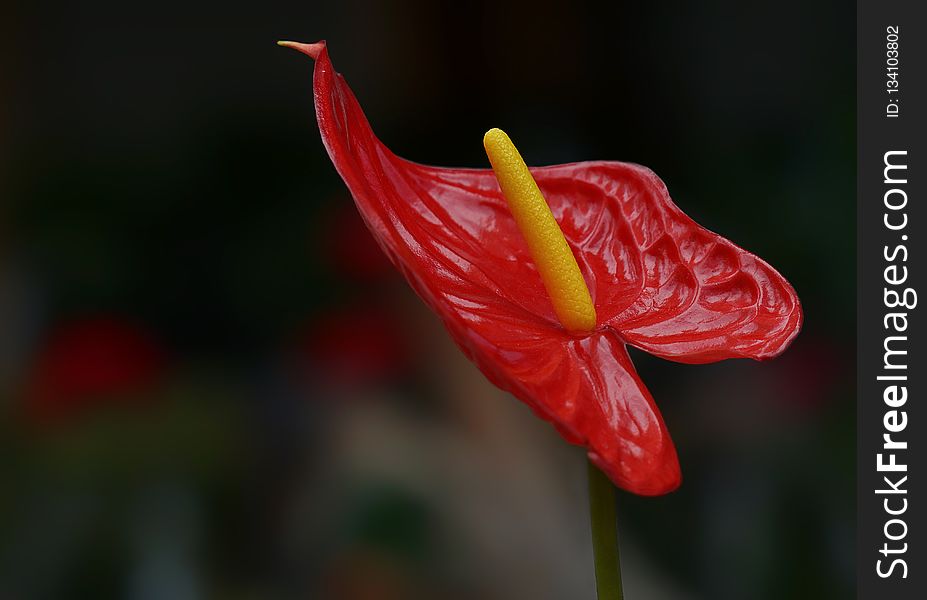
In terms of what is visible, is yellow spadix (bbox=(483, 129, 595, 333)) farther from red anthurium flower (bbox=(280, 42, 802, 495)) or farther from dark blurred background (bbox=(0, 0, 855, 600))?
dark blurred background (bbox=(0, 0, 855, 600))

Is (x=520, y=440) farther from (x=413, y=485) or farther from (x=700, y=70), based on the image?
(x=700, y=70)

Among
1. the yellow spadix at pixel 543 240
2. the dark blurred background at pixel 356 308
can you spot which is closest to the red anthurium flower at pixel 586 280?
the yellow spadix at pixel 543 240

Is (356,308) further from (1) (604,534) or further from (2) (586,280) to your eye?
(1) (604,534)

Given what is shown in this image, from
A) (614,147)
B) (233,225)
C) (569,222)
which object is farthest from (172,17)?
(569,222)

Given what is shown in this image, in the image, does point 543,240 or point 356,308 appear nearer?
point 543,240

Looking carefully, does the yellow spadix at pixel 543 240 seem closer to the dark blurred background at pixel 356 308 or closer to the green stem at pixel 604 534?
the green stem at pixel 604 534

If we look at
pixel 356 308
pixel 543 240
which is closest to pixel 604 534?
pixel 543 240
